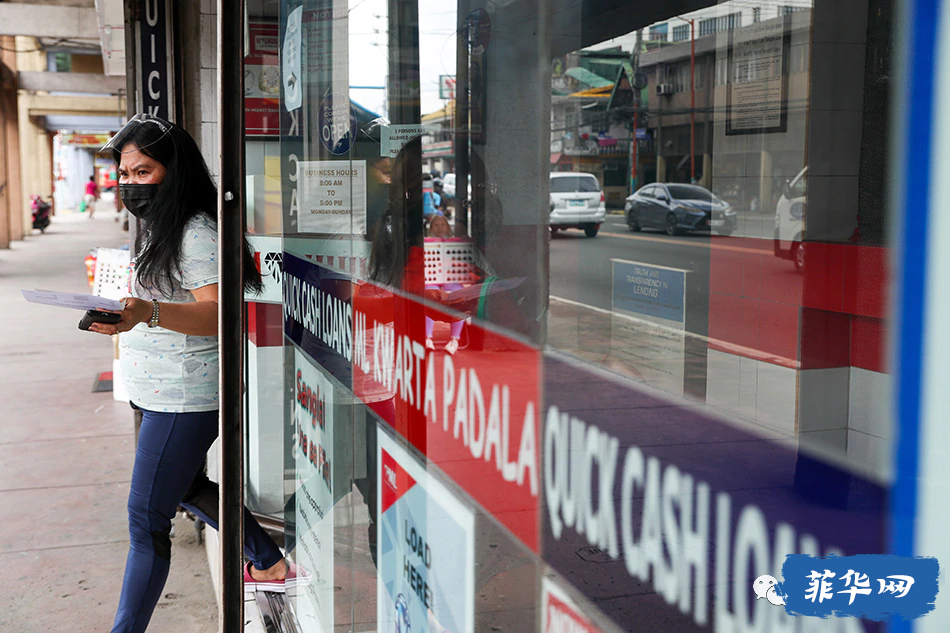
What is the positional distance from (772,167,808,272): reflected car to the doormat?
222 inches

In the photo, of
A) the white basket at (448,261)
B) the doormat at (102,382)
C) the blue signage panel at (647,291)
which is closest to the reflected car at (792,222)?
the blue signage panel at (647,291)

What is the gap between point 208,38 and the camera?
4395mm

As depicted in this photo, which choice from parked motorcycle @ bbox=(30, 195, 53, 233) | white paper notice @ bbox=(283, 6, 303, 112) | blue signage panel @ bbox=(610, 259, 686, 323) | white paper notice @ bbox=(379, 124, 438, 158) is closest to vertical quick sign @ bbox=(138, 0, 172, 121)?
white paper notice @ bbox=(283, 6, 303, 112)

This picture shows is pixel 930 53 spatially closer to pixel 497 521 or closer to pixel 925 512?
pixel 925 512

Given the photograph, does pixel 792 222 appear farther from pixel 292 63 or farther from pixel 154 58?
pixel 154 58

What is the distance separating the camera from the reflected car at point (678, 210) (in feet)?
15.8

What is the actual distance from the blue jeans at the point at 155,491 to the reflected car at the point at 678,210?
254 centimetres

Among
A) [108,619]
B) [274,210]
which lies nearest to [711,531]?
[274,210]

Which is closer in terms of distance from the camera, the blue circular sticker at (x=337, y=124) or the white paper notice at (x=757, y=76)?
the blue circular sticker at (x=337, y=124)

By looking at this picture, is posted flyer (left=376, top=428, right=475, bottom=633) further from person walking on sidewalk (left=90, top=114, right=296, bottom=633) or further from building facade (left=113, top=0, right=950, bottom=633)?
person walking on sidewalk (left=90, top=114, right=296, bottom=633)

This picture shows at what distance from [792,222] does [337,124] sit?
10.4 ft

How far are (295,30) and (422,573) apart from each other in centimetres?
177

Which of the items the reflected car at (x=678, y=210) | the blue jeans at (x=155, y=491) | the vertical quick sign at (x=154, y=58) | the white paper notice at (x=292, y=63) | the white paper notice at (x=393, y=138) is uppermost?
the vertical quick sign at (x=154, y=58)

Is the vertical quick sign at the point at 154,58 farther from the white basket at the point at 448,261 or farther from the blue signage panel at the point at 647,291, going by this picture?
the blue signage panel at the point at 647,291
